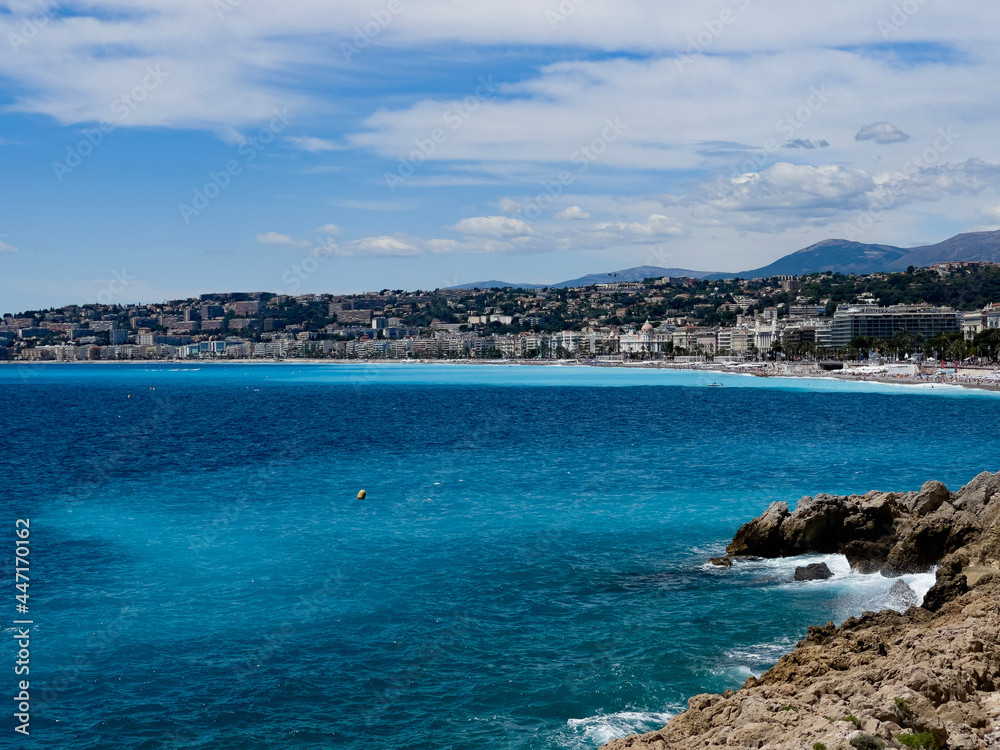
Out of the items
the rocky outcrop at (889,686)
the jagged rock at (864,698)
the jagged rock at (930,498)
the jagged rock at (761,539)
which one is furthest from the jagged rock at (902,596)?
the jagged rock at (930,498)

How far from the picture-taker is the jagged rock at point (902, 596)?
1415 cm

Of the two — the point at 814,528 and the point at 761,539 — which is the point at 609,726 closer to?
the point at 761,539

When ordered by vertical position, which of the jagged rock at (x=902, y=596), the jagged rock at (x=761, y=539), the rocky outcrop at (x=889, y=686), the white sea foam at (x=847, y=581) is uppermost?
the rocky outcrop at (x=889, y=686)

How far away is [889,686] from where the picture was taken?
823 centimetres

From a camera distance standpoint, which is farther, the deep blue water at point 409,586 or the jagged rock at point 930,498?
the jagged rock at point 930,498

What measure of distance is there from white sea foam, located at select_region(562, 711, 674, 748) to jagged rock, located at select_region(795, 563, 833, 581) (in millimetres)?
6338

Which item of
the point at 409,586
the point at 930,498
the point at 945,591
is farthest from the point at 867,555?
the point at 409,586

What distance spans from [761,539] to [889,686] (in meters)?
9.58

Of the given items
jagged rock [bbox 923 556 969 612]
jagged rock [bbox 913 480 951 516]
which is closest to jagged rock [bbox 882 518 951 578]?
jagged rock [bbox 913 480 951 516]

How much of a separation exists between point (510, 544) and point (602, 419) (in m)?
33.1

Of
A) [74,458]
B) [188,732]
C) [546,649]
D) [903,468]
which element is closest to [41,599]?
[188,732]

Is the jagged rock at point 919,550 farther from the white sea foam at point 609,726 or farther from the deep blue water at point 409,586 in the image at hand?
the white sea foam at point 609,726

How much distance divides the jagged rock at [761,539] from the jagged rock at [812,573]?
1.53 meters

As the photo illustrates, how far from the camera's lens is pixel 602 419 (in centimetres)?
5106
